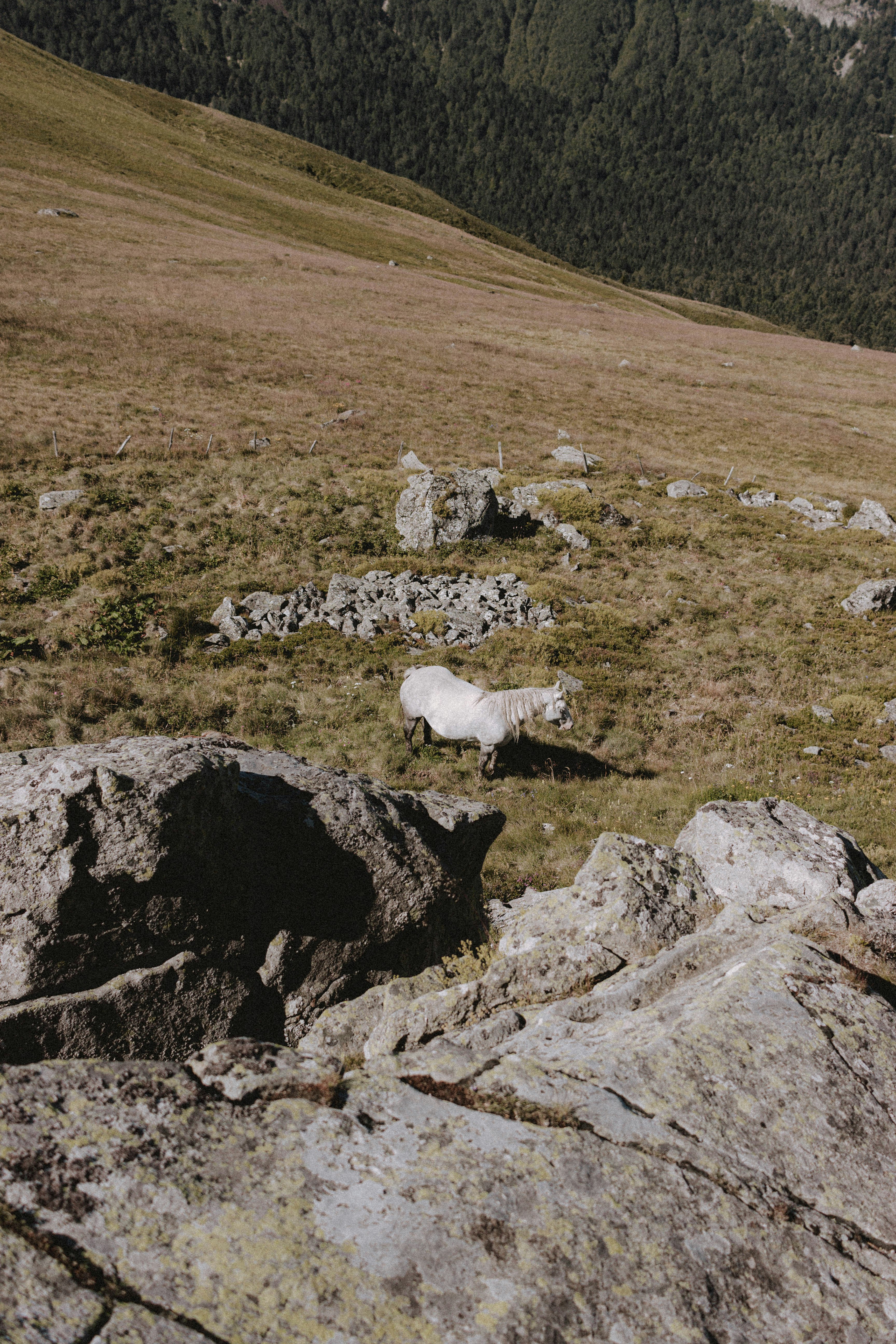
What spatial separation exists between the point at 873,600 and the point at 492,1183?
2847 cm

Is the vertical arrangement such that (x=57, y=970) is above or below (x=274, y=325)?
below

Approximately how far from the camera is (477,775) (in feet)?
50.5

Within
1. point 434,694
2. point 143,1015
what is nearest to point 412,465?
point 434,694

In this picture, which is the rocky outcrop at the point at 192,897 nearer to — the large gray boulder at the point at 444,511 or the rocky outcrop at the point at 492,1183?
the rocky outcrop at the point at 492,1183

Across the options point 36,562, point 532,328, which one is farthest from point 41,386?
point 532,328

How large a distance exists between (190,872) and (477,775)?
379 inches

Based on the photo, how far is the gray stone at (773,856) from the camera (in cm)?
786

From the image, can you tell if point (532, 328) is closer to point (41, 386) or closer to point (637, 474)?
point (637, 474)

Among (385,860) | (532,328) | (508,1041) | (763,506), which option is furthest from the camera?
(532,328)

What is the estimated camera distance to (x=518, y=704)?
594 inches

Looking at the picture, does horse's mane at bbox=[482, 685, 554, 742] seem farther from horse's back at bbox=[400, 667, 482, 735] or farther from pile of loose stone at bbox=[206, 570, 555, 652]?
pile of loose stone at bbox=[206, 570, 555, 652]

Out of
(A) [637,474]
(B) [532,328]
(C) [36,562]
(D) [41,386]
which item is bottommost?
(C) [36,562]

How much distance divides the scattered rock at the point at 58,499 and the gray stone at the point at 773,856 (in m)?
28.4

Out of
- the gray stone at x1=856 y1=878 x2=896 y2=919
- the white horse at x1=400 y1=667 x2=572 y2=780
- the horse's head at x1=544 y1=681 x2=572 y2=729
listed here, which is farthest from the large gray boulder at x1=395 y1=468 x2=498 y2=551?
the gray stone at x1=856 y1=878 x2=896 y2=919
